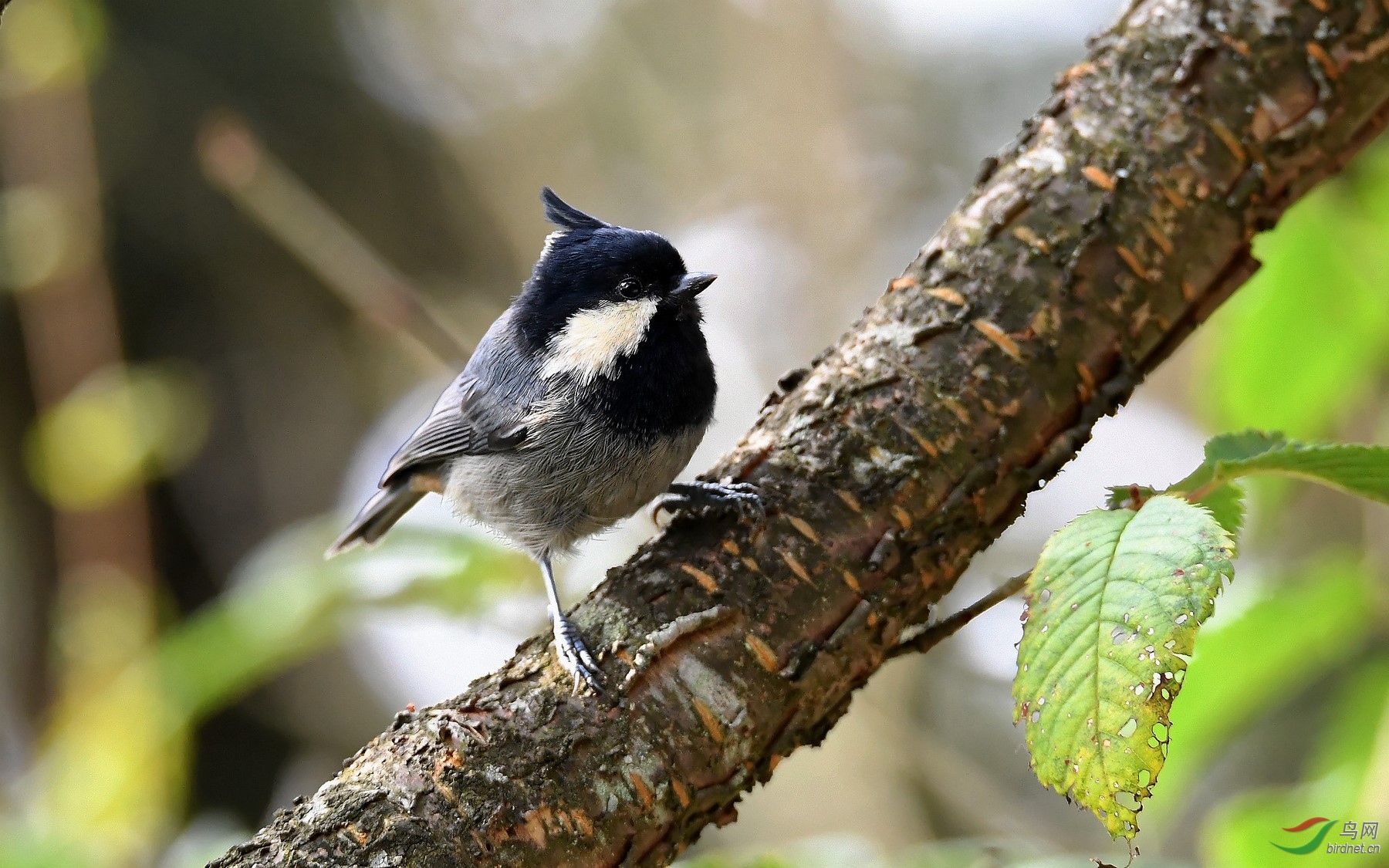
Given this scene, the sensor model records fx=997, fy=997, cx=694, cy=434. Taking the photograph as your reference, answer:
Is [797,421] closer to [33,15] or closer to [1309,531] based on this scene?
[33,15]

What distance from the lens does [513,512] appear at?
251cm

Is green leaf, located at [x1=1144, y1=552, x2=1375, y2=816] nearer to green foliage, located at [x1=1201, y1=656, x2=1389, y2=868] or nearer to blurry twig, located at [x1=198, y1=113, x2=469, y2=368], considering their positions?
green foliage, located at [x1=1201, y1=656, x2=1389, y2=868]

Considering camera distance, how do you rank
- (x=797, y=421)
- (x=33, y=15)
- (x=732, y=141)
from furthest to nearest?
1. (x=732, y=141)
2. (x=33, y=15)
3. (x=797, y=421)

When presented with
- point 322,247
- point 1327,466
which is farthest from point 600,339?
point 1327,466

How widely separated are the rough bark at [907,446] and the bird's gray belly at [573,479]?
17.6 inches

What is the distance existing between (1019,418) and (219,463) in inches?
205

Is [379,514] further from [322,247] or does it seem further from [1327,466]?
[1327,466]

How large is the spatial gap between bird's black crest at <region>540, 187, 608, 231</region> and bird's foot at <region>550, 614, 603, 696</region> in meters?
1.15

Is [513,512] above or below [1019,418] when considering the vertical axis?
above

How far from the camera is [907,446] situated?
5.67 feet

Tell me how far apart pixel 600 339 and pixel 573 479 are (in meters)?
0.35

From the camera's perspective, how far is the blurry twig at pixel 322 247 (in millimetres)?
2414

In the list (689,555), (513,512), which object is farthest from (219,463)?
(689,555)

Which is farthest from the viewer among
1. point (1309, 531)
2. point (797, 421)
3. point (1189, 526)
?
point (1309, 531)
